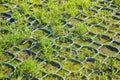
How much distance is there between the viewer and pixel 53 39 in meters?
3.42

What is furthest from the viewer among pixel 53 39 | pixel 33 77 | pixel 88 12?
pixel 88 12

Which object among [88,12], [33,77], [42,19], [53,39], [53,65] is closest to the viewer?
[33,77]

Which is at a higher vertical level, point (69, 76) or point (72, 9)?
point (72, 9)

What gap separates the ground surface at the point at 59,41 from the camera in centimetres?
299

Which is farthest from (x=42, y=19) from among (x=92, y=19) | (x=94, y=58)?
(x=94, y=58)

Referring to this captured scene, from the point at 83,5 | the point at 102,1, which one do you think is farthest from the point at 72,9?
the point at 102,1

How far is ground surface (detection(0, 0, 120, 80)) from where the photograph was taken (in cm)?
299

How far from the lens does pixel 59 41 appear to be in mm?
3414

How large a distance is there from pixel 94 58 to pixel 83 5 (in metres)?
1.08

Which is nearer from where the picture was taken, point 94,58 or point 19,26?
point 94,58

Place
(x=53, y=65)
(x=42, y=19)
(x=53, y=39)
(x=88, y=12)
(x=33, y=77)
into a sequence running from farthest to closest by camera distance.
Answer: (x=88, y=12), (x=42, y=19), (x=53, y=39), (x=53, y=65), (x=33, y=77)

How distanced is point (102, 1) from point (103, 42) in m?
0.94

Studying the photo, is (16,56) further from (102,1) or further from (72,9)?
(102,1)

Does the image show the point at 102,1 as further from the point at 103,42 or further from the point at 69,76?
the point at 69,76
